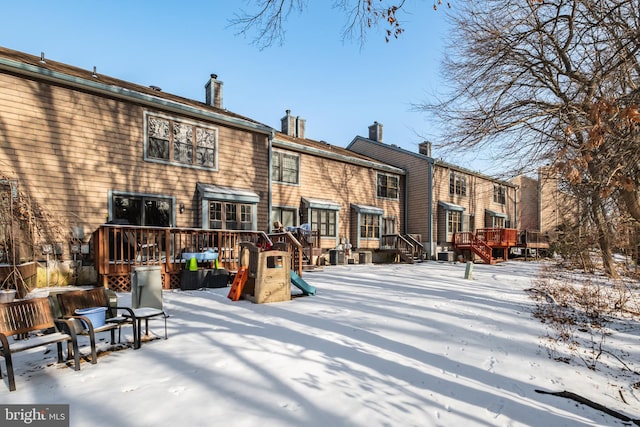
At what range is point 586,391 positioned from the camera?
4.27 meters

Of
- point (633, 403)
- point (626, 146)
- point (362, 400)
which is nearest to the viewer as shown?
point (362, 400)

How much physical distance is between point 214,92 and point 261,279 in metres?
13.3

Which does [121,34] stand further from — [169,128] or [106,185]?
[106,185]

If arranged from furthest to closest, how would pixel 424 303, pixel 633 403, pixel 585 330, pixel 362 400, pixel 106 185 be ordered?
pixel 106 185, pixel 424 303, pixel 585 330, pixel 633 403, pixel 362 400

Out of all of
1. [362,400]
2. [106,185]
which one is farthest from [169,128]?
[362,400]

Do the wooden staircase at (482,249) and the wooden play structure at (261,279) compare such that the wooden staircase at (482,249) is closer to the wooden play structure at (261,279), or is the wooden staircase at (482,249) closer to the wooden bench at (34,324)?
the wooden play structure at (261,279)

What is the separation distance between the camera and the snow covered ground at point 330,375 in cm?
326

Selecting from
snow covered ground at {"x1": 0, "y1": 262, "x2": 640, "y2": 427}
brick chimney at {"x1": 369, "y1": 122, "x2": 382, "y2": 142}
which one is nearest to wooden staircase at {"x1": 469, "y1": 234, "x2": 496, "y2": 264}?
brick chimney at {"x1": 369, "y1": 122, "x2": 382, "y2": 142}

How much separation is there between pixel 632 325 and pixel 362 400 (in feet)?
24.7

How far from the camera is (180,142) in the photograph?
1320 centimetres

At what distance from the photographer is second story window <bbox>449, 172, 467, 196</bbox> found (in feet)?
85.0

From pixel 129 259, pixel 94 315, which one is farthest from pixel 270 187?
pixel 94 315

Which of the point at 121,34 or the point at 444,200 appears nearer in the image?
the point at 121,34

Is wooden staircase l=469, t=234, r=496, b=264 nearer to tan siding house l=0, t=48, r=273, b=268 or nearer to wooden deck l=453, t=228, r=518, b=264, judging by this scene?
wooden deck l=453, t=228, r=518, b=264
